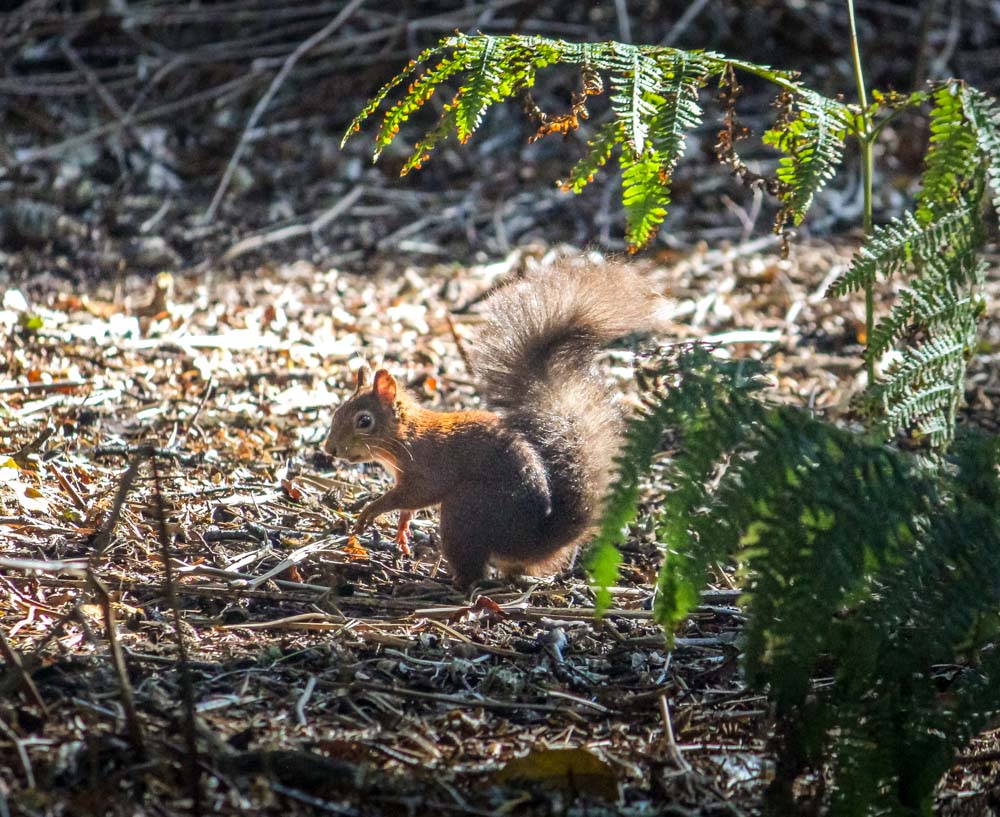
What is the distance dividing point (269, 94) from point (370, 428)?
3.67 metres

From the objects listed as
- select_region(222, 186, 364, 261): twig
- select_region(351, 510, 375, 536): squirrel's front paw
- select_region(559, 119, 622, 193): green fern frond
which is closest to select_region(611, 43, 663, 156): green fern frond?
select_region(559, 119, 622, 193): green fern frond

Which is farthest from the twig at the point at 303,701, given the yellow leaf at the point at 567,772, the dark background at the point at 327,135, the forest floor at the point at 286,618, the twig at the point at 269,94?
the twig at the point at 269,94

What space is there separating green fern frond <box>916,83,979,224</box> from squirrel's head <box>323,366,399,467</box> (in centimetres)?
174

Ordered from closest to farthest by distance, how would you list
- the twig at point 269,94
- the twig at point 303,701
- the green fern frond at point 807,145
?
the twig at point 303,701, the green fern frond at point 807,145, the twig at point 269,94

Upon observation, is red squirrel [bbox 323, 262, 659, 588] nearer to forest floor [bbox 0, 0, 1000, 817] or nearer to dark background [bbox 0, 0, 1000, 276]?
forest floor [bbox 0, 0, 1000, 817]

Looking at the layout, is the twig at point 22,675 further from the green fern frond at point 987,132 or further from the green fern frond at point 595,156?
the green fern frond at point 987,132

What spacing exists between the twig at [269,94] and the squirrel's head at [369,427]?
2953mm

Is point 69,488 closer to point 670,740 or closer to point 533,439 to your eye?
point 533,439

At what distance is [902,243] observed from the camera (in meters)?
3.10

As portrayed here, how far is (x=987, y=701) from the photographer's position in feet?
7.88

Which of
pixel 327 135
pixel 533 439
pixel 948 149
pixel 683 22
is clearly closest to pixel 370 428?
pixel 533 439

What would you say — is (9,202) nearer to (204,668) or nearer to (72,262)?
(72,262)

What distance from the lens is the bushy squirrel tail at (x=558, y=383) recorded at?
3566mm

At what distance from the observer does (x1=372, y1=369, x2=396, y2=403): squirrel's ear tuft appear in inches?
158
